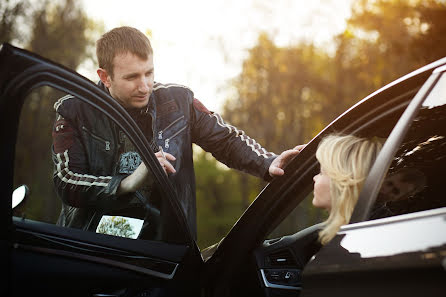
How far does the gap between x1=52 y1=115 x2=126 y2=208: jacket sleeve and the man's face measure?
2.87 ft

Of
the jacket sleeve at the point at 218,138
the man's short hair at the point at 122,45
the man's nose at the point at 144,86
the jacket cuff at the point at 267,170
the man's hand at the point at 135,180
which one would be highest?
the man's short hair at the point at 122,45

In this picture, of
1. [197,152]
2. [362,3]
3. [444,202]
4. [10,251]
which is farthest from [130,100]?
[197,152]

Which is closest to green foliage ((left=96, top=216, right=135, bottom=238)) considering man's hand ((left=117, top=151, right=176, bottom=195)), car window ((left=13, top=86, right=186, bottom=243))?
car window ((left=13, top=86, right=186, bottom=243))

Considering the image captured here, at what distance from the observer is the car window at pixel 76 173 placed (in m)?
2.07

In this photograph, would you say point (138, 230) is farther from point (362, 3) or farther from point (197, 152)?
point (197, 152)

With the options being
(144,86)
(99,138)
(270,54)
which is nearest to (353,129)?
(99,138)

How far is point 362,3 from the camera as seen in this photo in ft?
61.0

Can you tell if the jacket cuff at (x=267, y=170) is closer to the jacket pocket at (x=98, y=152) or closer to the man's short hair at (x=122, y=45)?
the man's short hair at (x=122, y=45)

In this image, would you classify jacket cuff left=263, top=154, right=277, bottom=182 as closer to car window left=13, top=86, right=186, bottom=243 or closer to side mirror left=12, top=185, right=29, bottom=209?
car window left=13, top=86, right=186, bottom=243

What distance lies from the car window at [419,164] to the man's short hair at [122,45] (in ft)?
5.62

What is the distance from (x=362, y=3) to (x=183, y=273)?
17.3 meters

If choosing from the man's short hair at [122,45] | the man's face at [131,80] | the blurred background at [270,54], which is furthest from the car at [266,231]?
the blurred background at [270,54]

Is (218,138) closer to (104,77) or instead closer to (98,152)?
(104,77)

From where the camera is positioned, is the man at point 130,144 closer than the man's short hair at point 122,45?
Yes
